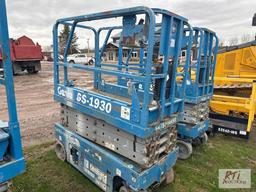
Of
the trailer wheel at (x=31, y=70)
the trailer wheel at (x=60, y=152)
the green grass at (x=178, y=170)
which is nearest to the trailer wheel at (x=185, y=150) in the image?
the green grass at (x=178, y=170)

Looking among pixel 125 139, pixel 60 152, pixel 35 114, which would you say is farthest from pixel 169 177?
pixel 35 114

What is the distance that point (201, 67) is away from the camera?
420 cm

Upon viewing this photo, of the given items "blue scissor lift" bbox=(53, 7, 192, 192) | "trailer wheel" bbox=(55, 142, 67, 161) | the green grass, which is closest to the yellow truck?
the green grass

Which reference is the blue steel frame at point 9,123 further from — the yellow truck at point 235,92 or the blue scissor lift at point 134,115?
the yellow truck at point 235,92

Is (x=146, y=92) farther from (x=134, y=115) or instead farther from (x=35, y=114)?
(x=35, y=114)

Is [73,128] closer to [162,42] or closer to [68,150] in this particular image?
[68,150]

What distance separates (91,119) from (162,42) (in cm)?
157

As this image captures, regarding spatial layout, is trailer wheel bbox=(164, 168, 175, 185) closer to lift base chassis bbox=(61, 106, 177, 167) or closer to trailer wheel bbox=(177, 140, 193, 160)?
lift base chassis bbox=(61, 106, 177, 167)

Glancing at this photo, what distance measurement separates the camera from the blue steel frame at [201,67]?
4.05 metres

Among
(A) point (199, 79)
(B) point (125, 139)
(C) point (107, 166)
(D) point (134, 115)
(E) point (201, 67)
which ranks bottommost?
(C) point (107, 166)

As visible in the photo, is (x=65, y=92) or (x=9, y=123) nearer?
(x=9, y=123)

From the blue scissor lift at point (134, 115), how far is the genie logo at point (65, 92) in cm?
2

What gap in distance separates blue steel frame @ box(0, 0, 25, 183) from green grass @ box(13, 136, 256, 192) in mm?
1410

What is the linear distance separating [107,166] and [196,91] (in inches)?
90.5
